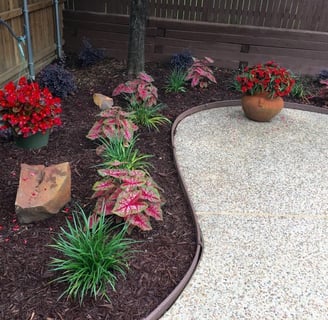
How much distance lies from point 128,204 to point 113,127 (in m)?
1.29

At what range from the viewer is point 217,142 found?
442 centimetres

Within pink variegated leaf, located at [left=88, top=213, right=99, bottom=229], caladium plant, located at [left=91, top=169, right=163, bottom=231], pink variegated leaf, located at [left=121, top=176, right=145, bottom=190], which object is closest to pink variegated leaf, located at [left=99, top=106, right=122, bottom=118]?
caladium plant, located at [left=91, top=169, right=163, bottom=231]

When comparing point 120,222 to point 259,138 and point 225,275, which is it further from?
point 259,138

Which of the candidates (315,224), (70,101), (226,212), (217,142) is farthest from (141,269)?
(70,101)

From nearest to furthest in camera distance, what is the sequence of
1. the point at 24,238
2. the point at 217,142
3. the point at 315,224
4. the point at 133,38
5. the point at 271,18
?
the point at 24,238, the point at 315,224, the point at 217,142, the point at 133,38, the point at 271,18

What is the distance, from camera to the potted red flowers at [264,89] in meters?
4.66

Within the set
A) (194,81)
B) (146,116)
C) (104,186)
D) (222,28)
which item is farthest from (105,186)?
(222,28)

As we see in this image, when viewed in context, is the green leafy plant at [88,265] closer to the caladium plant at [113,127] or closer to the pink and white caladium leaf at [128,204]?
the pink and white caladium leaf at [128,204]

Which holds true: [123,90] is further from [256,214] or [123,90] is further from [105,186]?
[256,214]

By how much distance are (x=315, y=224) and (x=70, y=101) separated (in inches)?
128

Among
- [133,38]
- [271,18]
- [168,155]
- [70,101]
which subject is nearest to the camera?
[168,155]

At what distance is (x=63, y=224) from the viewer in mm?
2709

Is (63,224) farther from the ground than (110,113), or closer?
closer

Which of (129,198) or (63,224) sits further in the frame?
(63,224)
